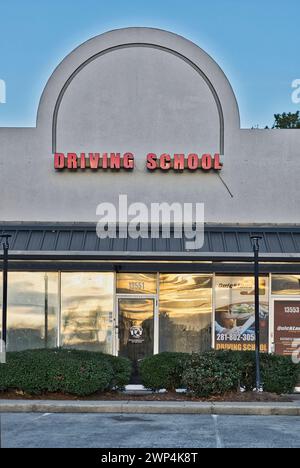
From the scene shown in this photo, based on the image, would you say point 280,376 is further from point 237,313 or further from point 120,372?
point 120,372

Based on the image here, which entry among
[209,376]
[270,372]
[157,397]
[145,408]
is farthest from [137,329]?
[145,408]

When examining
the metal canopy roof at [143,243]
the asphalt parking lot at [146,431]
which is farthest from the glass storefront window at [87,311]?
the asphalt parking lot at [146,431]

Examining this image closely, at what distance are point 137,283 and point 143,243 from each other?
4.33ft

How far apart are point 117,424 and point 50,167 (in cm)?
868

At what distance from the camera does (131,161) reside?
19.1m

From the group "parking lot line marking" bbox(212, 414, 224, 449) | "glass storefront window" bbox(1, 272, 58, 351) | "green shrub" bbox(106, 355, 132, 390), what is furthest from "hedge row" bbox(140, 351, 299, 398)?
"glass storefront window" bbox(1, 272, 58, 351)

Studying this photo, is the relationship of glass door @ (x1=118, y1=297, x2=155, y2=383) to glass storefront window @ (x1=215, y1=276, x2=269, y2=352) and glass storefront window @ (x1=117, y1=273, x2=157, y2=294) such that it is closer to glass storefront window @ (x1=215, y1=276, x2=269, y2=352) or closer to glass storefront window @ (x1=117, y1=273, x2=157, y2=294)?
glass storefront window @ (x1=117, y1=273, x2=157, y2=294)

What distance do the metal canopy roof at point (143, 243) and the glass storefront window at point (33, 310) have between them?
107 centimetres

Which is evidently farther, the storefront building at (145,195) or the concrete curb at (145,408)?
the storefront building at (145,195)

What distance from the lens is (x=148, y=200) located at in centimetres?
1927

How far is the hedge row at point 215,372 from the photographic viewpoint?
15.5 meters

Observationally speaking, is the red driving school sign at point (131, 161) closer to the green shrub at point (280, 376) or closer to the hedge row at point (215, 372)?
the hedge row at point (215, 372)
